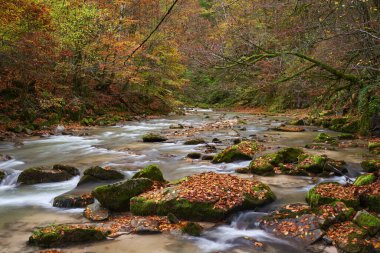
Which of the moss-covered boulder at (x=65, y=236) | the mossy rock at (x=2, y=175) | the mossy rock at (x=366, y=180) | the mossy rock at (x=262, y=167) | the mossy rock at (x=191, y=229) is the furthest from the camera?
the mossy rock at (x=2, y=175)

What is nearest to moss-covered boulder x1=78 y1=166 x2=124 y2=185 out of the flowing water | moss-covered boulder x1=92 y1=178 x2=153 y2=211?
the flowing water

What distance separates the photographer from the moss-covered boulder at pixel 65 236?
489 cm

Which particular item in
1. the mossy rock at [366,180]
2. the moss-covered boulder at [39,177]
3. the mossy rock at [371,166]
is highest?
the moss-covered boulder at [39,177]

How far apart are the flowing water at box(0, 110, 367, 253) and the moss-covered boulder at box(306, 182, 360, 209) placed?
0.49m

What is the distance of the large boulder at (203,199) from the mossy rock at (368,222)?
1581mm

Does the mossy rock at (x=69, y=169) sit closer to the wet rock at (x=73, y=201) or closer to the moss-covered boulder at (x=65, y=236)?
the wet rock at (x=73, y=201)

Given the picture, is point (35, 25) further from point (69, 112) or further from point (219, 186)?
point (219, 186)

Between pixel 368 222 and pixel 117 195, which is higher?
pixel 117 195

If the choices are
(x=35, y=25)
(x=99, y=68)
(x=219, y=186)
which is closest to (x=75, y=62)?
(x=99, y=68)

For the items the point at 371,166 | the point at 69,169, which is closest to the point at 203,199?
the point at 69,169

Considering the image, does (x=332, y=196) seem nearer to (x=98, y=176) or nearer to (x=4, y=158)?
(x=98, y=176)

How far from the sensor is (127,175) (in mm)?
8609

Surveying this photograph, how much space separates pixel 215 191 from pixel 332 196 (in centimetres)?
191

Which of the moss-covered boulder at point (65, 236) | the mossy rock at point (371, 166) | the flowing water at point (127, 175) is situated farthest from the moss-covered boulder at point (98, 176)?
the mossy rock at point (371, 166)
